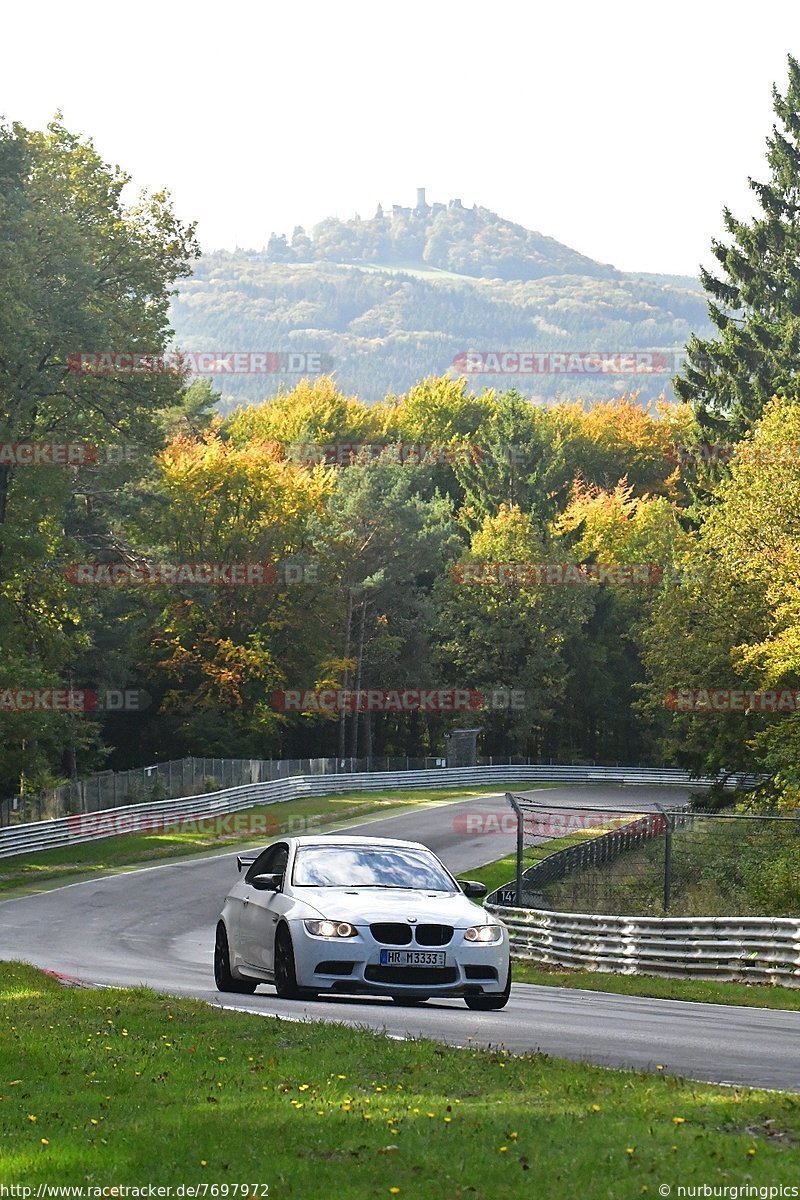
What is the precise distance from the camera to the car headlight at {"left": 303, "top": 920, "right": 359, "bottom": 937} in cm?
1476

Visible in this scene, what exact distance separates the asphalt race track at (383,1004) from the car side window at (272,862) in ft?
4.03

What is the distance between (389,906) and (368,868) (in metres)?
1.09

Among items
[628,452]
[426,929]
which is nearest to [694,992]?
[426,929]

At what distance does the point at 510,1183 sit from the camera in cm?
677

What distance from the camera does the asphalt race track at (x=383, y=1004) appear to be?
11711mm

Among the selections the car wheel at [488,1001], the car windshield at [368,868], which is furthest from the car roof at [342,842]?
the car wheel at [488,1001]

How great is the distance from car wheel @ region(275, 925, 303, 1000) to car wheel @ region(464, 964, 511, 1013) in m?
1.59

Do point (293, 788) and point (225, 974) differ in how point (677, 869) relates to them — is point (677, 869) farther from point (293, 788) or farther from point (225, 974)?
point (293, 788)

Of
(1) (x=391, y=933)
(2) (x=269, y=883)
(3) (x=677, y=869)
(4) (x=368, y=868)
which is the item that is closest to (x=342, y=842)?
(4) (x=368, y=868)

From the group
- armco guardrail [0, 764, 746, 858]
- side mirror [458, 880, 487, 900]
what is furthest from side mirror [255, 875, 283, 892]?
armco guardrail [0, 764, 746, 858]

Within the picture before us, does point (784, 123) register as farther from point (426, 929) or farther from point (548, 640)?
point (426, 929)

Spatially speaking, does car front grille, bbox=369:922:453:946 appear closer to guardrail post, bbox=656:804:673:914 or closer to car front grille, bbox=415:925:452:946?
car front grille, bbox=415:925:452:946

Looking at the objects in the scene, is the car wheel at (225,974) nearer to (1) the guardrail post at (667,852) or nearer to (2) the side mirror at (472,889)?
(2) the side mirror at (472,889)

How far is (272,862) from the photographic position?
16.6m
